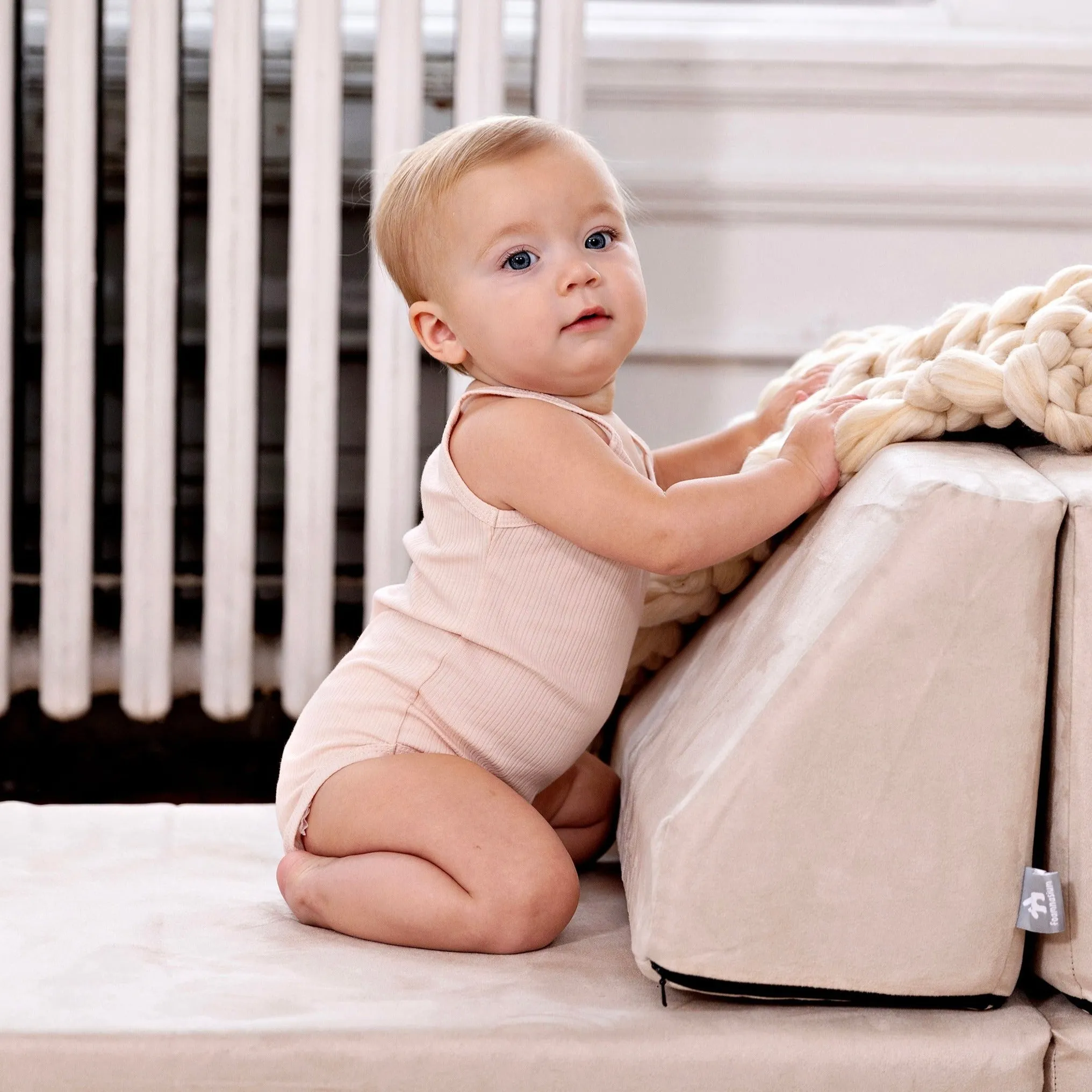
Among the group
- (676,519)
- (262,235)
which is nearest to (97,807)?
(676,519)

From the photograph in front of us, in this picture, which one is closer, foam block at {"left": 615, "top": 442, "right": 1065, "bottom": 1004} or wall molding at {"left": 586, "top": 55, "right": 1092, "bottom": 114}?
foam block at {"left": 615, "top": 442, "right": 1065, "bottom": 1004}

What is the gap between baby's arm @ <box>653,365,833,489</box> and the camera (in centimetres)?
105

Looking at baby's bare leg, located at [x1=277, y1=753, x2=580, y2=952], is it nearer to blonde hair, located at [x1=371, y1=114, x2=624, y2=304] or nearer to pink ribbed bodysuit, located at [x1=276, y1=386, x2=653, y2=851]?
pink ribbed bodysuit, located at [x1=276, y1=386, x2=653, y2=851]

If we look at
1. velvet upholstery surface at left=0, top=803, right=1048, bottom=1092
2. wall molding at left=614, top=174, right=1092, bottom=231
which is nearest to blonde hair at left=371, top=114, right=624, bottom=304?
velvet upholstery surface at left=0, top=803, right=1048, bottom=1092

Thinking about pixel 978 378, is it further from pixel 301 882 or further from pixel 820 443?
pixel 301 882

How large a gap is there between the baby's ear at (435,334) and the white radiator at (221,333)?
1.97 ft

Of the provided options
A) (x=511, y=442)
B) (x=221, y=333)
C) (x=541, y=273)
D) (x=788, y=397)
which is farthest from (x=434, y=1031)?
(x=221, y=333)

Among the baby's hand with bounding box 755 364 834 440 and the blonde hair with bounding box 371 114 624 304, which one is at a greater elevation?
the blonde hair with bounding box 371 114 624 304

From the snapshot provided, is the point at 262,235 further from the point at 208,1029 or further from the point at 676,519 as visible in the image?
the point at 208,1029

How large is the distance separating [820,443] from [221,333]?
92cm

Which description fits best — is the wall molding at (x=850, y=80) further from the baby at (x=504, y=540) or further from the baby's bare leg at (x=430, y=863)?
the baby's bare leg at (x=430, y=863)

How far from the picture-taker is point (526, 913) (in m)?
0.76

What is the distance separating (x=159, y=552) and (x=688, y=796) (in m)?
1.05

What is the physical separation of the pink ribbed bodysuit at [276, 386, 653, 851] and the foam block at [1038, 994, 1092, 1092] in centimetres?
37
